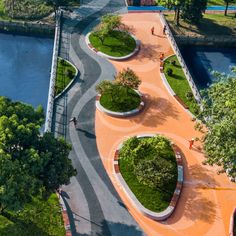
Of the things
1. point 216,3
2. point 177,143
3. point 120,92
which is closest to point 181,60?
point 120,92

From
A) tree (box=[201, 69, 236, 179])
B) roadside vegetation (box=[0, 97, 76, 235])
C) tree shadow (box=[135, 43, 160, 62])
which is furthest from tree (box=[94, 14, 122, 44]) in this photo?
roadside vegetation (box=[0, 97, 76, 235])

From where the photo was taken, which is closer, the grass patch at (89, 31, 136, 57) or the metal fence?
the grass patch at (89, 31, 136, 57)

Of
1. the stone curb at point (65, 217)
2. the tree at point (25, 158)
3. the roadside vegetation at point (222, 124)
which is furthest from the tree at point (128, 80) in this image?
the stone curb at point (65, 217)

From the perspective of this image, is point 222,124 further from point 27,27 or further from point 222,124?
point 27,27

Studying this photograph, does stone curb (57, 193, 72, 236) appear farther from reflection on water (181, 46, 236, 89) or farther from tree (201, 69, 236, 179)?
reflection on water (181, 46, 236, 89)

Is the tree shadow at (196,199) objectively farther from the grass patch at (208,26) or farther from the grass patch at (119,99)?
the grass patch at (208,26)

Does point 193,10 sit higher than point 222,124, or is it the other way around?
point 193,10

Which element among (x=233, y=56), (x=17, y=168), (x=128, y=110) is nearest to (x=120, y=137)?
(x=128, y=110)
